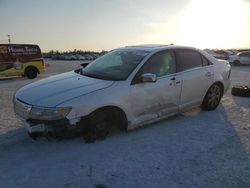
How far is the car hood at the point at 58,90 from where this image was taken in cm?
491

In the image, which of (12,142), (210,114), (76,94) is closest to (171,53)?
(210,114)

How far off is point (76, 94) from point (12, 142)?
4.53 ft

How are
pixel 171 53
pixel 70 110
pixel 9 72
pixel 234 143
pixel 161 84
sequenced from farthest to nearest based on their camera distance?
pixel 9 72, pixel 171 53, pixel 161 84, pixel 234 143, pixel 70 110

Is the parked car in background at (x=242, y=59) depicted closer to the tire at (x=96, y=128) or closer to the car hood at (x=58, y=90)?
the car hood at (x=58, y=90)

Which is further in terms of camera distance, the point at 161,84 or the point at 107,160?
the point at 161,84

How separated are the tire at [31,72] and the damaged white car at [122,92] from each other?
11.5 meters

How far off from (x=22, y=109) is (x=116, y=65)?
77.5 inches

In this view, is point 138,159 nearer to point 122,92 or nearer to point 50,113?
point 122,92

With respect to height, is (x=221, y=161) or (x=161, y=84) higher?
(x=161, y=84)

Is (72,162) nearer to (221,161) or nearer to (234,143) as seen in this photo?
(221,161)

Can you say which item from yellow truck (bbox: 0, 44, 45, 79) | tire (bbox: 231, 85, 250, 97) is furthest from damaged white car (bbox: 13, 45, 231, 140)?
yellow truck (bbox: 0, 44, 45, 79)

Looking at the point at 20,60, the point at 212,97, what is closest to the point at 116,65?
the point at 212,97

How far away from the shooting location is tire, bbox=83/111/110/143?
506 centimetres

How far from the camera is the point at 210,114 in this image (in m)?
7.16
